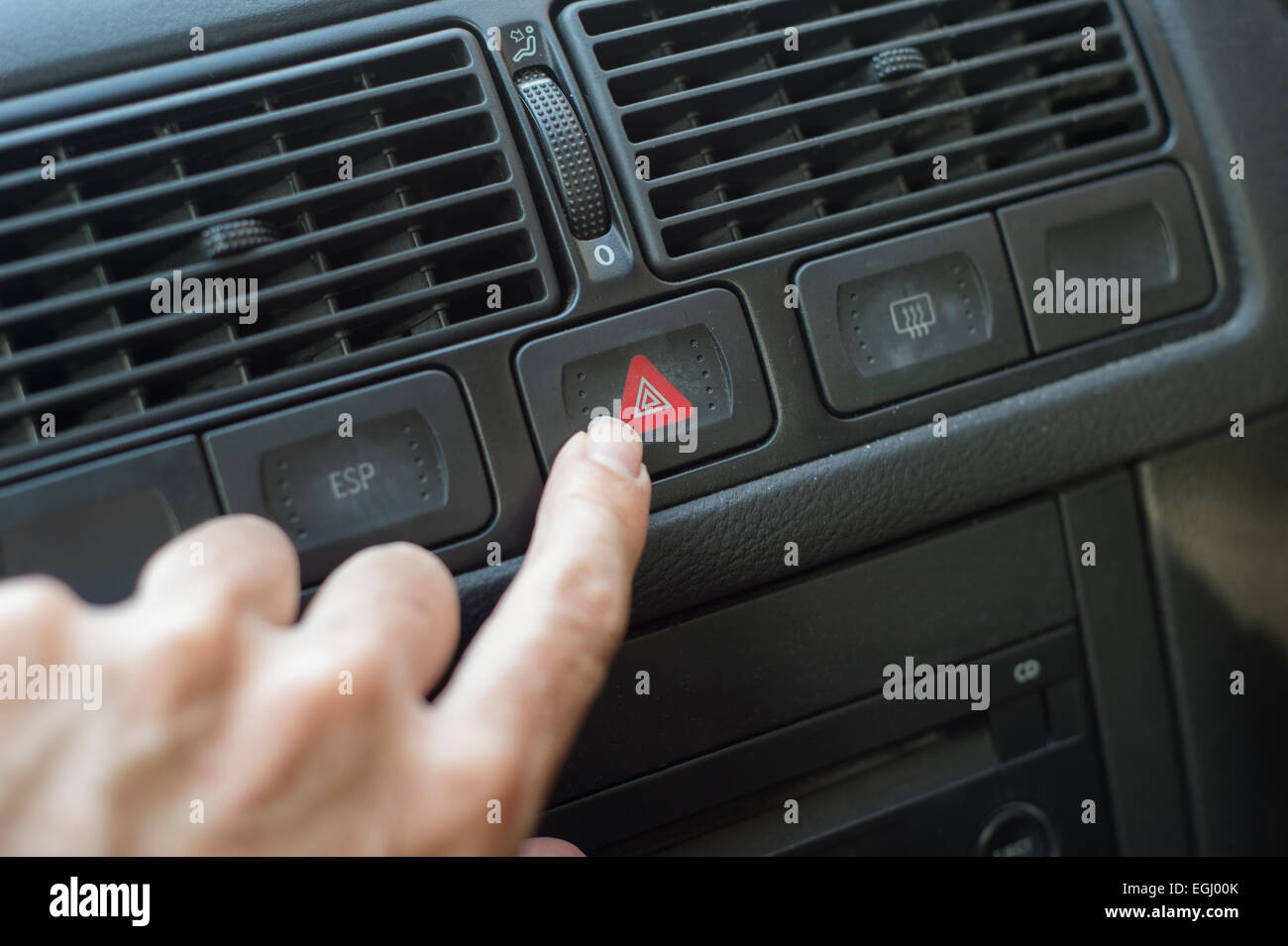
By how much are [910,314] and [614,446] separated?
0.42 meters

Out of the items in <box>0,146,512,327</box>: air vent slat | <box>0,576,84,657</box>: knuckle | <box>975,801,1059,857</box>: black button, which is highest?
<box>0,146,512,327</box>: air vent slat

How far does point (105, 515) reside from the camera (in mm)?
995

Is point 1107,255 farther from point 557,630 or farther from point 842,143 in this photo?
point 557,630

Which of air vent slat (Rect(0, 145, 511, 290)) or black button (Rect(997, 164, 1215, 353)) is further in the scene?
black button (Rect(997, 164, 1215, 353))

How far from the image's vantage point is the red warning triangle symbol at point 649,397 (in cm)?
114

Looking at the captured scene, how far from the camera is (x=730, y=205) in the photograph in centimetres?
117

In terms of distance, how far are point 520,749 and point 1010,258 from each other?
88 centimetres

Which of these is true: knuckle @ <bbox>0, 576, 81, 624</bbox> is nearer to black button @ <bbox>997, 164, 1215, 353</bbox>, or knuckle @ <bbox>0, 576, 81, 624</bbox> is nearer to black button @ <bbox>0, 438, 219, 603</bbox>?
black button @ <bbox>0, 438, 219, 603</bbox>

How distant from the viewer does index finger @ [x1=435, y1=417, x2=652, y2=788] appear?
73 cm

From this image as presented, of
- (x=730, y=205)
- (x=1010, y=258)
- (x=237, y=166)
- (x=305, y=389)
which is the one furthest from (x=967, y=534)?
(x=237, y=166)

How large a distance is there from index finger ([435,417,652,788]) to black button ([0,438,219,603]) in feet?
1.16
